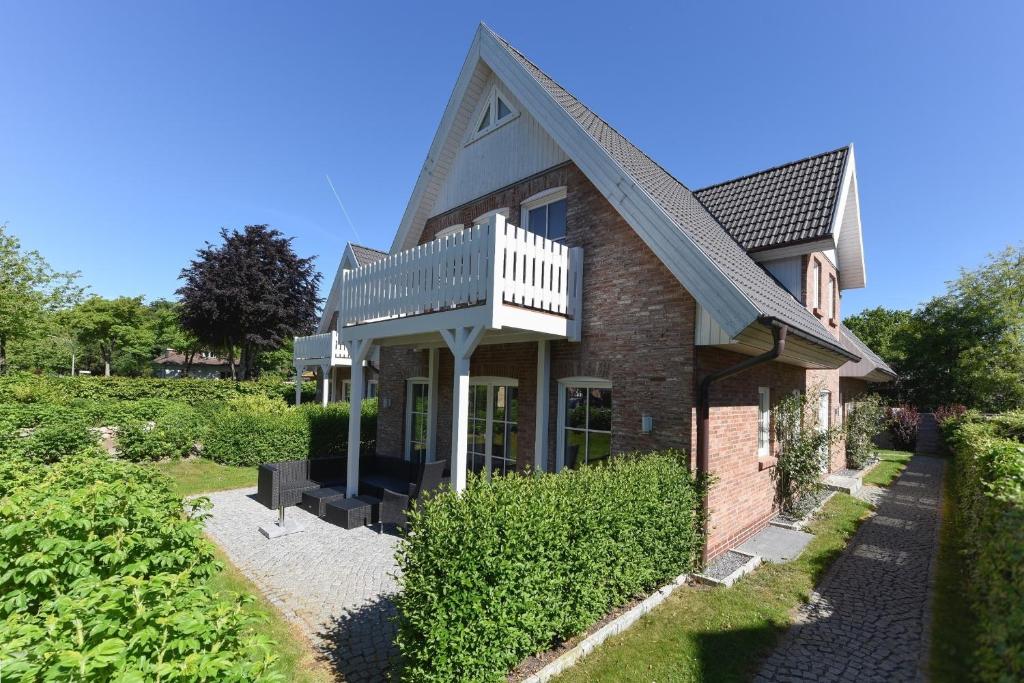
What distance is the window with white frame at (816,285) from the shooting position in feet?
34.9

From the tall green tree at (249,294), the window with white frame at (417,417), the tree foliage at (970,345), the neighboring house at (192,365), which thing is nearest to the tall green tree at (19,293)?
the tall green tree at (249,294)

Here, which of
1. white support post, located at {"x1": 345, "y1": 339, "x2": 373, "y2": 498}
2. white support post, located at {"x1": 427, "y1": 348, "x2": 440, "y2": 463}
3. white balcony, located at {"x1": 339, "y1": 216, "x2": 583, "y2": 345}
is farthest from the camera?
white support post, located at {"x1": 427, "y1": 348, "x2": 440, "y2": 463}

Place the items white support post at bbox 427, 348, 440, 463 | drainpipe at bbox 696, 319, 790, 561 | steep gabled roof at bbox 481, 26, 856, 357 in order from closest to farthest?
1. steep gabled roof at bbox 481, 26, 856, 357
2. drainpipe at bbox 696, 319, 790, 561
3. white support post at bbox 427, 348, 440, 463

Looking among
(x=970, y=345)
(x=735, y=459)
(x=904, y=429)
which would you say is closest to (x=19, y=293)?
(x=735, y=459)

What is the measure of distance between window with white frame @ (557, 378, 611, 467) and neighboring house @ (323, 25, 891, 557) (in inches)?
1.3

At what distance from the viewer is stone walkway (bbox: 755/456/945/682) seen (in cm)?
472

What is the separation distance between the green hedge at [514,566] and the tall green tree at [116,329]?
165 feet

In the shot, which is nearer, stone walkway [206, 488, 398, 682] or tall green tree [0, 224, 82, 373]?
stone walkway [206, 488, 398, 682]

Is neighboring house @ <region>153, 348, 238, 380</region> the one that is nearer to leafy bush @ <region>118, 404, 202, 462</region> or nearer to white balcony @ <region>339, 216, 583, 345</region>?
leafy bush @ <region>118, 404, 202, 462</region>

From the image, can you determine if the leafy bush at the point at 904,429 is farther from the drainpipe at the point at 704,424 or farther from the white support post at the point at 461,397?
the white support post at the point at 461,397

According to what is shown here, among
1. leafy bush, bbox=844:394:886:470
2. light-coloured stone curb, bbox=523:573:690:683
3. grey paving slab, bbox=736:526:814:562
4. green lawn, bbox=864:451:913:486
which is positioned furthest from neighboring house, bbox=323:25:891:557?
leafy bush, bbox=844:394:886:470

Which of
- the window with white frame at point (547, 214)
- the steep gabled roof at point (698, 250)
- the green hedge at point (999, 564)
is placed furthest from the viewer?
the window with white frame at point (547, 214)

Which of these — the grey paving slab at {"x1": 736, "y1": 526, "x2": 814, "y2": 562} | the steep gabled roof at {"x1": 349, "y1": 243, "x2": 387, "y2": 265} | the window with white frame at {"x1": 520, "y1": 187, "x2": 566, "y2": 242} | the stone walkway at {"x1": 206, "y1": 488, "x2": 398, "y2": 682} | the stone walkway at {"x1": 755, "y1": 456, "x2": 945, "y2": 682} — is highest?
the steep gabled roof at {"x1": 349, "y1": 243, "x2": 387, "y2": 265}

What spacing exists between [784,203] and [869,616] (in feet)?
27.2
